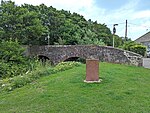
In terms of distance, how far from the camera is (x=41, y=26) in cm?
2300

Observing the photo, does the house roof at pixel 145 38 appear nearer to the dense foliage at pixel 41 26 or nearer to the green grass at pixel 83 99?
the dense foliage at pixel 41 26

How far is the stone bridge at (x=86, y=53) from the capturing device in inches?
659

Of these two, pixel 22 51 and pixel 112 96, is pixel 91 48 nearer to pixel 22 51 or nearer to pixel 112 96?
pixel 22 51

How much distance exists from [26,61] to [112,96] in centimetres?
1518

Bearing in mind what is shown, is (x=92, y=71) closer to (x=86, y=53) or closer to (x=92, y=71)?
(x=92, y=71)

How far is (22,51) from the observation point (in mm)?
21406

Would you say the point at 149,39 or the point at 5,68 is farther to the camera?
the point at 149,39

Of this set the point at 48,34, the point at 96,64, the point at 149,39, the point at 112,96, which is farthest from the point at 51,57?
the point at 149,39

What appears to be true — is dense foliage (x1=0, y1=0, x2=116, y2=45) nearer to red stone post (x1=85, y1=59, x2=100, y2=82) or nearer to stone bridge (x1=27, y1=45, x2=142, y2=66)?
stone bridge (x1=27, y1=45, x2=142, y2=66)

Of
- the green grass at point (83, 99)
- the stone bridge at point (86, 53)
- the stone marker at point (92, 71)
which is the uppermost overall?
the stone bridge at point (86, 53)

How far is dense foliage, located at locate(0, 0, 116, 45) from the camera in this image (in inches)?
892

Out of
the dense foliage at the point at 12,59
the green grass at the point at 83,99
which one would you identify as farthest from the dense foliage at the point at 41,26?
the green grass at the point at 83,99

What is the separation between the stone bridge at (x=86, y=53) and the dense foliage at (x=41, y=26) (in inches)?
57.0

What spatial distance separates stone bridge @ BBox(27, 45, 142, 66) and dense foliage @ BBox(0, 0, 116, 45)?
145 centimetres
